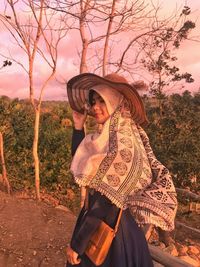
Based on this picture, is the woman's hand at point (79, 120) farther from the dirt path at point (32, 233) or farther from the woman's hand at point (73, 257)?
the dirt path at point (32, 233)

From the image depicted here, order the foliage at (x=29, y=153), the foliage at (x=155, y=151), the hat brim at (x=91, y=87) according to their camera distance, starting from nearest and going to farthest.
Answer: the hat brim at (x=91, y=87), the foliage at (x=29, y=153), the foliage at (x=155, y=151)

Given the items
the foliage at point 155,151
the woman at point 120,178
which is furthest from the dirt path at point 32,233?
the foliage at point 155,151

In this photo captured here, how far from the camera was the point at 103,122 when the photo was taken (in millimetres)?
2361

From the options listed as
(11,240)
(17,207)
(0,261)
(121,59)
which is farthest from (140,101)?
(17,207)

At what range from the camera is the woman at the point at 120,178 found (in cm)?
215

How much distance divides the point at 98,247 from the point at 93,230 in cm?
9

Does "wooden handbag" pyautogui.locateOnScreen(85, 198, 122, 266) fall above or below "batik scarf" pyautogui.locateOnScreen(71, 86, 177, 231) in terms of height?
below

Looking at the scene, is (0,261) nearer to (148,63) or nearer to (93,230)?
(93,230)

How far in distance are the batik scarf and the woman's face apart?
0.04m

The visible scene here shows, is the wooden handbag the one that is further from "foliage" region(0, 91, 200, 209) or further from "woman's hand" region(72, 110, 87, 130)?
"foliage" region(0, 91, 200, 209)

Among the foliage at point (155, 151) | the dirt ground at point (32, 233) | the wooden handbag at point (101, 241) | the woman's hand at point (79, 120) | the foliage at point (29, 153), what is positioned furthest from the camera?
the foliage at point (155, 151)

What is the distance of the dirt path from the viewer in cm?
449

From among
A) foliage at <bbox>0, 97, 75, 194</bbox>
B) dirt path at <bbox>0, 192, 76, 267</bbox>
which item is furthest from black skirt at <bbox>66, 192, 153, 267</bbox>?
foliage at <bbox>0, 97, 75, 194</bbox>

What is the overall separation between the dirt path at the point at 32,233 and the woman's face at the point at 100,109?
2540 mm
